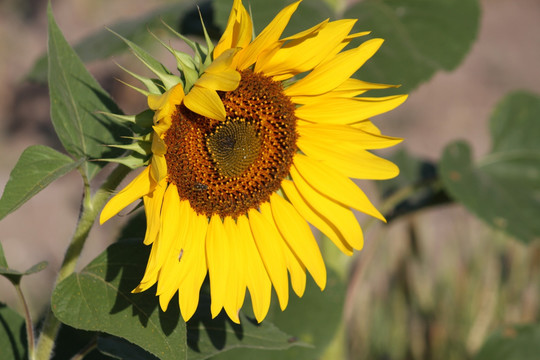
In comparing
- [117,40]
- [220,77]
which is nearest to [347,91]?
[220,77]

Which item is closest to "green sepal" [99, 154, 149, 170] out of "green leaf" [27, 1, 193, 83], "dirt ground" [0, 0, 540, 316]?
"green leaf" [27, 1, 193, 83]

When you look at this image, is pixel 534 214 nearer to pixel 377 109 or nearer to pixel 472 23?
pixel 472 23

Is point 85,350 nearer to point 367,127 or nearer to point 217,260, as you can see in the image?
point 217,260

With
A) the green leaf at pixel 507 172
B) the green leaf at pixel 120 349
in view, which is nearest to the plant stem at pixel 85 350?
the green leaf at pixel 120 349

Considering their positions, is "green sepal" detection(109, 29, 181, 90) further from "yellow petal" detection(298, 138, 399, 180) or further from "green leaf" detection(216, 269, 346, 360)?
"green leaf" detection(216, 269, 346, 360)

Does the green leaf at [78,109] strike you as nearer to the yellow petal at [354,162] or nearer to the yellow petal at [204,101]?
the yellow petal at [204,101]

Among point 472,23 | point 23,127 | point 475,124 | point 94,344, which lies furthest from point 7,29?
point 94,344
